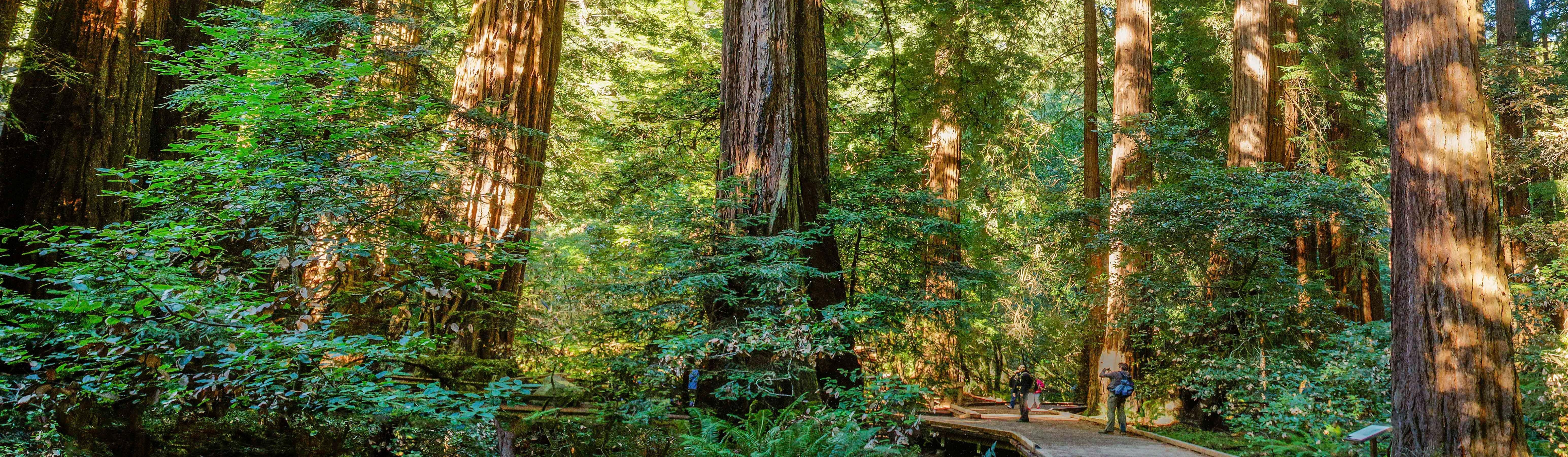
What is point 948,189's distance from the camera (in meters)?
15.0

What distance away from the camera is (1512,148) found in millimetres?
12930

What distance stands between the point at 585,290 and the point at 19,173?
166 inches

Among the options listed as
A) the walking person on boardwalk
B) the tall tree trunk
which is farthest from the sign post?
the tall tree trunk

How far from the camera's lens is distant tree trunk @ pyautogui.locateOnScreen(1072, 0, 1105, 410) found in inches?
511

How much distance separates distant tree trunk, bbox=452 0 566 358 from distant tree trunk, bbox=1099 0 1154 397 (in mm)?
8258

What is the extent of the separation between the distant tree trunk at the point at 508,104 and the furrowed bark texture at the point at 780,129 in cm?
190

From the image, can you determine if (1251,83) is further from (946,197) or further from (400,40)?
(400,40)

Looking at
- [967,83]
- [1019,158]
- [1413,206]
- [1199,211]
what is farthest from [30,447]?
[1019,158]

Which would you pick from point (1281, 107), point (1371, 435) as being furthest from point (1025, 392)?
point (1371, 435)

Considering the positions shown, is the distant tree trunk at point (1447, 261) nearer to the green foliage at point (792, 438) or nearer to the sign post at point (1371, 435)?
the sign post at point (1371, 435)

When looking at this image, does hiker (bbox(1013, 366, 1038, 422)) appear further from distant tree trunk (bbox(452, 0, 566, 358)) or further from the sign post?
distant tree trunk (bbox(452, 0, 566, 358))

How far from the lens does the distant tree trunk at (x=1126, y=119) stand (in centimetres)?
1212

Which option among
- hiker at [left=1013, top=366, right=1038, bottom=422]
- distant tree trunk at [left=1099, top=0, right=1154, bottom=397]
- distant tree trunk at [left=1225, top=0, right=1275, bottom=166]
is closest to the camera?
distant tree trunk at [left=1225, top=0, right=1275, bottom=166]

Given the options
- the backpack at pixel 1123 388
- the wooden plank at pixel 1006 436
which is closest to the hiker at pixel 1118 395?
the backpack at pixel 1123 388
